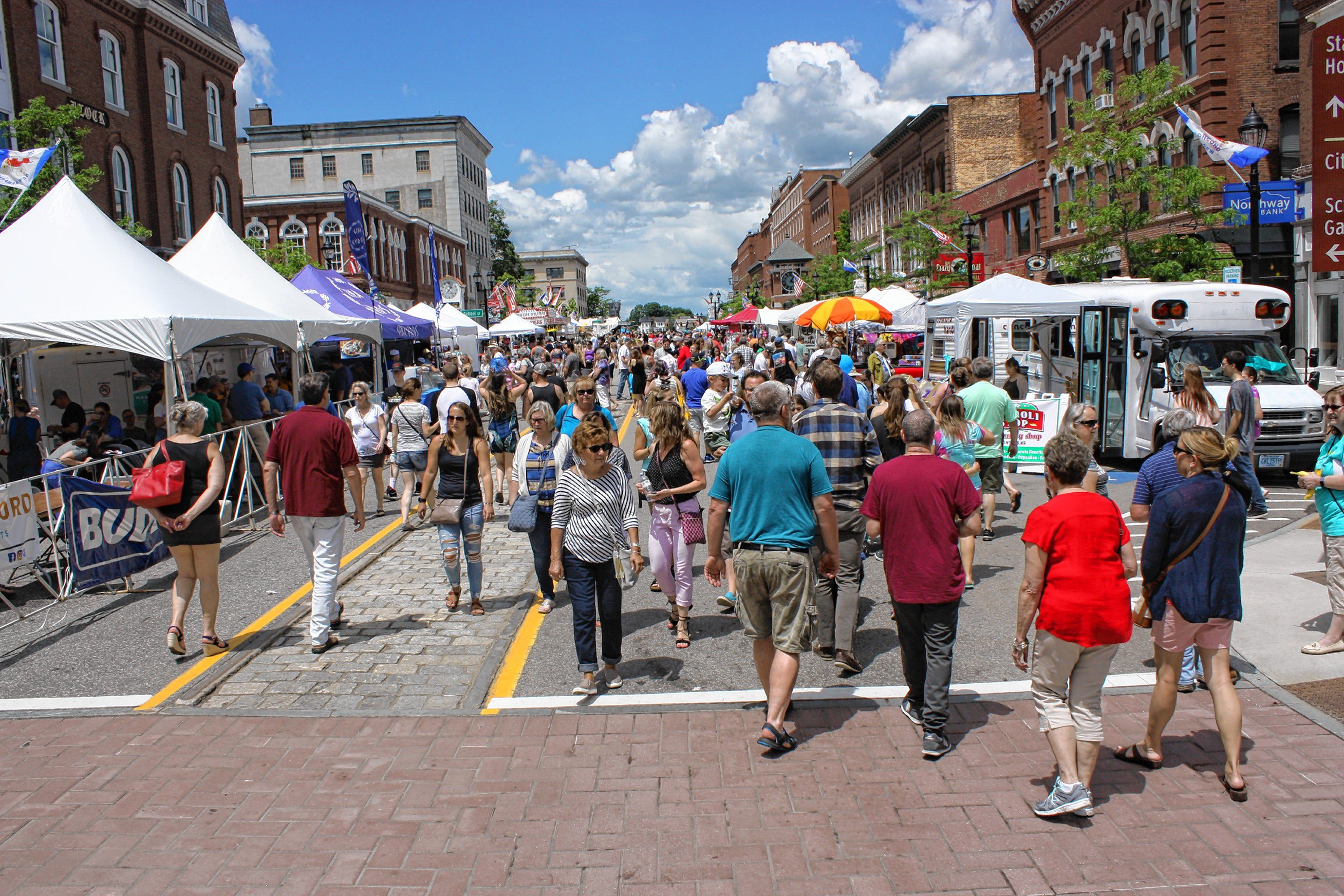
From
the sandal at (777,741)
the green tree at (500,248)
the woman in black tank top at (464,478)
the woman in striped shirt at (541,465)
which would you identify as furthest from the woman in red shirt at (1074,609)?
the green tree at (500,248)

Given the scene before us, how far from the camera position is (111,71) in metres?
27.8

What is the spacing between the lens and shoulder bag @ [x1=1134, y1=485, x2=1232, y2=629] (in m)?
4.26

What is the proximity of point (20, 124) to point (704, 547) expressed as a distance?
49.4 ft

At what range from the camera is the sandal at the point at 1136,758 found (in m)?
4.50

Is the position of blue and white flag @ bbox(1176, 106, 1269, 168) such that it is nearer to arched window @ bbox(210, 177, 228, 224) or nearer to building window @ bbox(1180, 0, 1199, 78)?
building window @ bbox(1180, 0, 1199, 78)

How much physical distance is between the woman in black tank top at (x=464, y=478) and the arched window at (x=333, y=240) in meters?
50.0

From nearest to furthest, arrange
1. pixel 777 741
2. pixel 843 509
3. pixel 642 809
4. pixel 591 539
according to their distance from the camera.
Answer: pixel 642 809
pixel 777 741
pixel 591 539
pixel 843 509

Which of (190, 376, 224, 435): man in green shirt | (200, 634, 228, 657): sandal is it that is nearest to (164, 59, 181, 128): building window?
(190, 376, 224, 435): man in green shirt

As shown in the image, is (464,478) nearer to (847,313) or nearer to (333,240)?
(847,313)

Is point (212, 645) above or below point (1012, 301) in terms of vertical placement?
below

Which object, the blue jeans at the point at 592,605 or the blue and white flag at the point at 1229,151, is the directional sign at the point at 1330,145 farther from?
the blue and white flag at the point at 1229,151

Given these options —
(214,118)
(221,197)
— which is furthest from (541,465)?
(214,118)

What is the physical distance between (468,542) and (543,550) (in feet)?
2.19

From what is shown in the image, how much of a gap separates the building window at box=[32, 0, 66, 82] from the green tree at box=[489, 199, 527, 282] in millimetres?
62115
